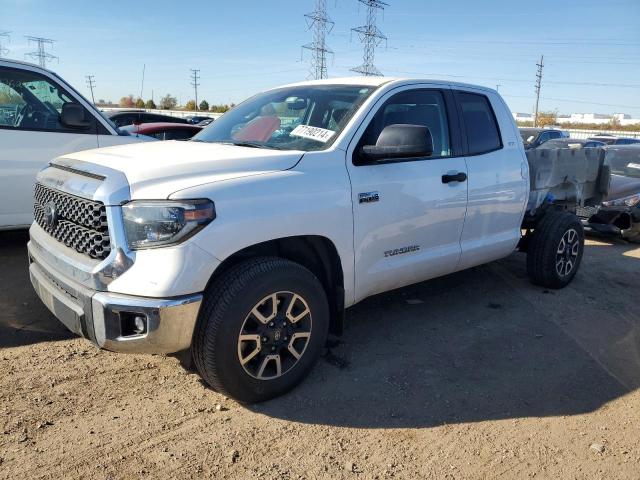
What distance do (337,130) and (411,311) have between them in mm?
1956

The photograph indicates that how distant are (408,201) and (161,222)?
5.79ft

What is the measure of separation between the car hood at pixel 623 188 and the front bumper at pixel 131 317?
7369 mm

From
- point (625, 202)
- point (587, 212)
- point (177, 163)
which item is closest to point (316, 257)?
point (177, 163)

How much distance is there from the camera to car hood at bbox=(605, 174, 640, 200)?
8.15 meters

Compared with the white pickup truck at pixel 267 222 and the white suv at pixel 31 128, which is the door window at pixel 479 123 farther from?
the white suv at pixel 31 128

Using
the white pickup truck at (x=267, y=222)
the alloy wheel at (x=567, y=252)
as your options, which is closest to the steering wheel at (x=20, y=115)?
the white pickup truck at (x=267, y=222)

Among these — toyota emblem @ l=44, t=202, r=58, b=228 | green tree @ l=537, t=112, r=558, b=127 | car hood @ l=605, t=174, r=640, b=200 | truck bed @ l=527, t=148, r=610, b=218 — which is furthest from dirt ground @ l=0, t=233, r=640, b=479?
green tree @ l=537, t=112, r=558, b=127

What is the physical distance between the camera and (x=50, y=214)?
130 inches

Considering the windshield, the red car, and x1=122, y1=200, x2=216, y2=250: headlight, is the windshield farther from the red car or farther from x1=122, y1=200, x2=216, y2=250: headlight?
x1=122, y1=200, x2=216, y2=250: headlight

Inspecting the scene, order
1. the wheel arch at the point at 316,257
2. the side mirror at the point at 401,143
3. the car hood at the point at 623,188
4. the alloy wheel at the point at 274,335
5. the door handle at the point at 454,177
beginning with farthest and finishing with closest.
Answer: the car hood at the point at 623,188 → the door handle at the point at 454,177 → the side mirror at the point at 401,143 → the wheel arch at the point at 316,257 → the alloy wheel at the point at 274,335

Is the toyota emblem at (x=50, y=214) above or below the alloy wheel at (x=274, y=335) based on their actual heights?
above

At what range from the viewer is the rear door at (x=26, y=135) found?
212 inches

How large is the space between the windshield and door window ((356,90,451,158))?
5.86 meters

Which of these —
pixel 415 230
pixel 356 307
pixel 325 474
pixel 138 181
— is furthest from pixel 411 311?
pixel 138 181
